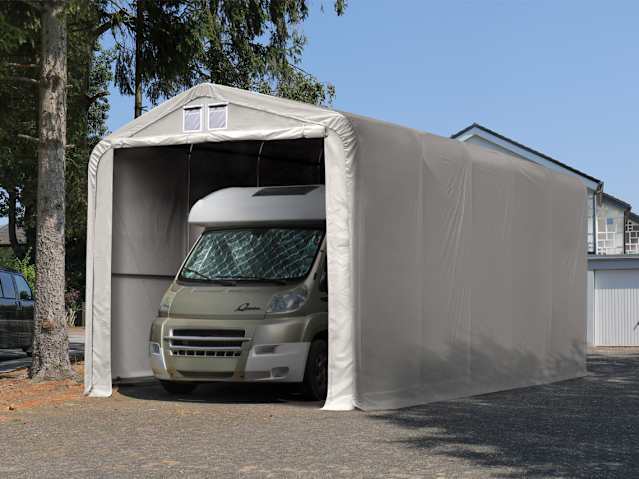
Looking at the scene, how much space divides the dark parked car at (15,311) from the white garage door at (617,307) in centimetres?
2042

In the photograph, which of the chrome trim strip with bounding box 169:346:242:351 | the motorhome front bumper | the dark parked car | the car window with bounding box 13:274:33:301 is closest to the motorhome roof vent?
the motorhome front bumper

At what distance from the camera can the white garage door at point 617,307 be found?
36.5m

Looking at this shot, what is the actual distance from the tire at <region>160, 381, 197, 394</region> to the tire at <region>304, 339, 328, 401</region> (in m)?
1.75

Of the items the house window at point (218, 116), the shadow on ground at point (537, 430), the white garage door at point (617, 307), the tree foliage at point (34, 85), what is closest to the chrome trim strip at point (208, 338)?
the shadow on ground at point (537, 430)

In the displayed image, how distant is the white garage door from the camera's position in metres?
36.5

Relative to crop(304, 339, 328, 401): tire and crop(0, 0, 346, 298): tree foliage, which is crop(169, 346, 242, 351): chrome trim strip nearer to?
crop(304, 339, 328, 401): tire

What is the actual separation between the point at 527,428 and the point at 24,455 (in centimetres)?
448

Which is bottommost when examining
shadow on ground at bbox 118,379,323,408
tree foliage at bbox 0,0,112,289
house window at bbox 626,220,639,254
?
shadow on ground at bbox 118,379,323,408

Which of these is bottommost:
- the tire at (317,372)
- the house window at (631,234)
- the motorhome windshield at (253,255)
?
the tire at (317,372)

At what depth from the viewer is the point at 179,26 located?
64.6 ft

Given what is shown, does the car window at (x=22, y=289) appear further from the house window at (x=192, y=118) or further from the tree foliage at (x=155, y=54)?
the house window at (x=192, y=118)

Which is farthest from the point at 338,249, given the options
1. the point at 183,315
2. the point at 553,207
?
the point at 553,207

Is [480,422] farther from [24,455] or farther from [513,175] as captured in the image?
[513,175]

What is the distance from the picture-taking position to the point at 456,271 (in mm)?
13797
